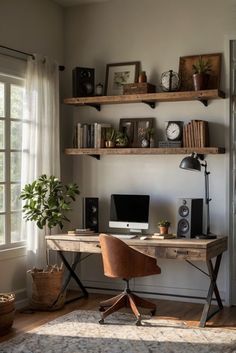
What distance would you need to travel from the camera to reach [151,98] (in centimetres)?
527

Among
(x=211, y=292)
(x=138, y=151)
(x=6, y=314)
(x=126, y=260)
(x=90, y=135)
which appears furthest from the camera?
(x=90, y=135)

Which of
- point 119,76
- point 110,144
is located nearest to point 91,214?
point 110,144

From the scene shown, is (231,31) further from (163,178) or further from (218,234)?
(218,234)

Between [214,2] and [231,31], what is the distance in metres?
0.34

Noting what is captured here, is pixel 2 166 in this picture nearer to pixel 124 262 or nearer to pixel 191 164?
pixel 124 262

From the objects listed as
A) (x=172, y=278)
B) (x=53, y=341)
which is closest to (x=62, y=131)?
(x=172, y=278)

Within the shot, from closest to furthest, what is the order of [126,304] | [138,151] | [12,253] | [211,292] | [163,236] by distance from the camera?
[211,292] < [126,304] < [163,236] < [12,253] < [138,151]

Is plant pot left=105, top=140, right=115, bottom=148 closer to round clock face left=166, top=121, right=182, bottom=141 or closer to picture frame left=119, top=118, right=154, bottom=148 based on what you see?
picture frame left=119, top=118, right=154, bottom=148

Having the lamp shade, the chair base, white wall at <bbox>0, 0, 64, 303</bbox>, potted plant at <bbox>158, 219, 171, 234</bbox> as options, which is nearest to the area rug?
the chair base

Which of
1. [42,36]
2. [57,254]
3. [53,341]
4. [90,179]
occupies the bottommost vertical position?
[53,341]

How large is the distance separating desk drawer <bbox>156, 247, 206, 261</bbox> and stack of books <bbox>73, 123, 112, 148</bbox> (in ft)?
4.52

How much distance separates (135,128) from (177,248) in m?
1.46

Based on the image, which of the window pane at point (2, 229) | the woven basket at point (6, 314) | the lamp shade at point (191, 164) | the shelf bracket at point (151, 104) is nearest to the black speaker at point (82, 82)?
the shelf bracket at point (151, 104)

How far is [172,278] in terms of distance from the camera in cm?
548
